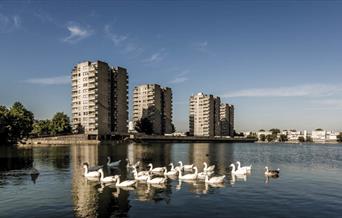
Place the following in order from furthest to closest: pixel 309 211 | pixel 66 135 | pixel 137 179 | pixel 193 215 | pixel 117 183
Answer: pixel 66 135
pixel 137 179
pixel 117 183
pixel 309 211
pixel 193 215

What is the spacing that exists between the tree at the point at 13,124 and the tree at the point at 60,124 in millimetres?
32476

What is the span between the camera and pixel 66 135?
618ft

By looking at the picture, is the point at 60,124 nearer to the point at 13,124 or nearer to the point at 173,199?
the point at 13,124

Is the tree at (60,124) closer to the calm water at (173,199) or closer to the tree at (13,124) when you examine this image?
the tree at (13,124)

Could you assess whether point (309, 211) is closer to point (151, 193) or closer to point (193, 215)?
point (193, 215)

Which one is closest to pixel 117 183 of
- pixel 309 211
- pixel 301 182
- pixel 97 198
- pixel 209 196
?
pixel 97 198

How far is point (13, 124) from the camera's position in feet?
490

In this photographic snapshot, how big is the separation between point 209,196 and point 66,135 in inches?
6421

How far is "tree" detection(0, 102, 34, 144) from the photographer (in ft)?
480

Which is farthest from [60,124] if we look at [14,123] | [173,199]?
[173,199]

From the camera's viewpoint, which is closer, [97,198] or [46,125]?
[97,198]

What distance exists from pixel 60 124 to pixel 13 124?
152ft

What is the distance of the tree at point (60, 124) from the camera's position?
194500 mm

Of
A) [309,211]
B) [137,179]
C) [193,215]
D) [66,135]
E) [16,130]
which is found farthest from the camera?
[66,135]
